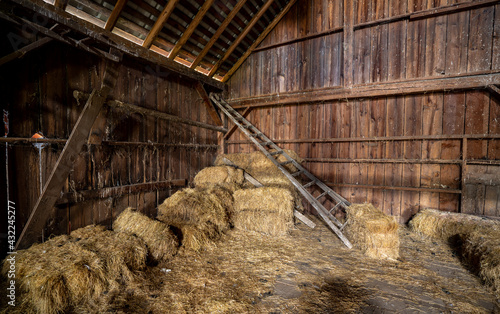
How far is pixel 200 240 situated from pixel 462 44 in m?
6.43

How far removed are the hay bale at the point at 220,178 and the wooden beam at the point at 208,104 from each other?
175cm

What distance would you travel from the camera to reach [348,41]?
521 centimetres

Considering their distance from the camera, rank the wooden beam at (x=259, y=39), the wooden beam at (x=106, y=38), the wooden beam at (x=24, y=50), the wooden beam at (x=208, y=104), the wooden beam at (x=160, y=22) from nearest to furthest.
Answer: the wooden beam at (x=24, y=50) < the wooden beam at (x=106, y=38) < the wooden beam at (x=160, y=22) < the wooden beam at (x=208, y=104) < the wooden beam at (x=259, y=39)

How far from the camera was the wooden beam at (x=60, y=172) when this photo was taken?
285 cm

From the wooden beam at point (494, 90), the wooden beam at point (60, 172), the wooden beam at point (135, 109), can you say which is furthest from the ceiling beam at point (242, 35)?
the wooden beam at point (494, 90)

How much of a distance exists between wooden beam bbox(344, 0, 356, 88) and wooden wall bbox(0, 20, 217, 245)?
4057 millimetres

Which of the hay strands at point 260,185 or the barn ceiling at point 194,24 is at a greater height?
the barn ceiling at point 194,24

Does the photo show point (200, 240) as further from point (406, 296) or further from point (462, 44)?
point (462, 44)

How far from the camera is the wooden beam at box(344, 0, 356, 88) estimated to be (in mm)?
5160

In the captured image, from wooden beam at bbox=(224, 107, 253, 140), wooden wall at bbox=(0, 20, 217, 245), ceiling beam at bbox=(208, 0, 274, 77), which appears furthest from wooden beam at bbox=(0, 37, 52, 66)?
wooden beam at bbox=(224, 107, 253, 140)

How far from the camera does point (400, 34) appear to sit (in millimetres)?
4750

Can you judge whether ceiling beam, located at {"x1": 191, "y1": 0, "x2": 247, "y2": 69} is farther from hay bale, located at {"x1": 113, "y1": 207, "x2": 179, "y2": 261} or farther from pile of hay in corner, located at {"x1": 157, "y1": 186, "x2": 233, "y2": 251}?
hay bale, located at {"x1": 113, "y1": 207, "x2": 179, "y2": 261}

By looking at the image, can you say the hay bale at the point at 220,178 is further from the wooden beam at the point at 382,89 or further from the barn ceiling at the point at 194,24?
the barn ceiling at the point at 194,24

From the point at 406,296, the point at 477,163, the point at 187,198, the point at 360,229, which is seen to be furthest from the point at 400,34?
the point at 187,198
